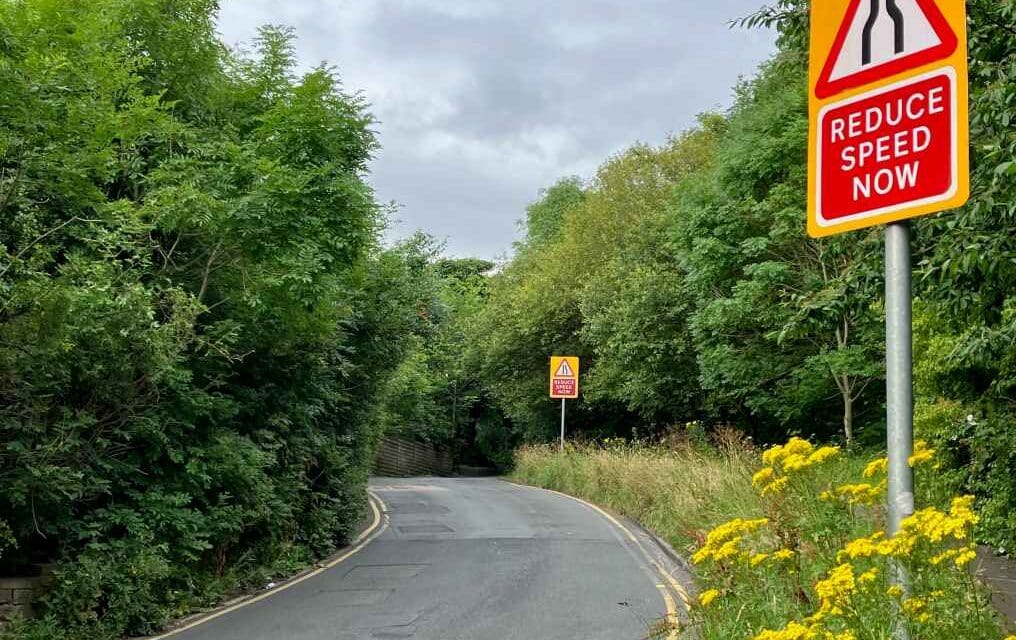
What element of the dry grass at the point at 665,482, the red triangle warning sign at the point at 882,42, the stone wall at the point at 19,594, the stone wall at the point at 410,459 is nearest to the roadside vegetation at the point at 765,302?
the red triangle warning sign at the point at 882,42

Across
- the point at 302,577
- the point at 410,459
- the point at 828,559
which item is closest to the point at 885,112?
the point at 828,559

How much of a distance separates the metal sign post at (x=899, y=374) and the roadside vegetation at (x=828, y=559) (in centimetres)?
8

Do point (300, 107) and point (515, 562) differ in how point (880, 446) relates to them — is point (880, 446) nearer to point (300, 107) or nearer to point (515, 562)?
point (515, 562)

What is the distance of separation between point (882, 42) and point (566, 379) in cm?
2598

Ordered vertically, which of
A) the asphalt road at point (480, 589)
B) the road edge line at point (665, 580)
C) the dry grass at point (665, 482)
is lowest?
the asphalt road at point (480, 589)

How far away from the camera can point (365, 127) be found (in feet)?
40.8

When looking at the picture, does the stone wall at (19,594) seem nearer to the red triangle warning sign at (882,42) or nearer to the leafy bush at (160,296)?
the leafy bush at (160,296)

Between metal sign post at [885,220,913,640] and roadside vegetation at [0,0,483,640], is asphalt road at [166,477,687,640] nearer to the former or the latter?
roadside vegetation at [0,0,483,640]

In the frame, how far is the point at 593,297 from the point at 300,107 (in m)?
20.7

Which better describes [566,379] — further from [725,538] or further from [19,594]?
[725,538]

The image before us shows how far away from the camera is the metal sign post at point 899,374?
2.29m

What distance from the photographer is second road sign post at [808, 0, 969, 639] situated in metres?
2.26

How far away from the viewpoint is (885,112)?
2398 millimetres

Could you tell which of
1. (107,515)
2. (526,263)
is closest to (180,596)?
(107,515)
